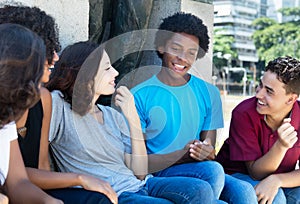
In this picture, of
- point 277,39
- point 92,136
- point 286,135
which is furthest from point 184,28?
point 277,39

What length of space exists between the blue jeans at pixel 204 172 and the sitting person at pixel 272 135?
344mm

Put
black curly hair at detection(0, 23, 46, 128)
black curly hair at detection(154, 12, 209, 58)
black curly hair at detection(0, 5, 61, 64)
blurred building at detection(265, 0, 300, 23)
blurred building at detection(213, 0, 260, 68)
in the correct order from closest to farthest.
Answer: black curly hair at detection(0, 23, 46, 128) → black curly hair at detection(0, 5, 61, 64) → black curly hair at detection(154, 12, 209, 58) → blurred building at detection(213, 0, 260, 68) → blurred building at detection(265, 0, 300, 23)

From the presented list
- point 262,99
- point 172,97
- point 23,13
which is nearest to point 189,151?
point 172,97

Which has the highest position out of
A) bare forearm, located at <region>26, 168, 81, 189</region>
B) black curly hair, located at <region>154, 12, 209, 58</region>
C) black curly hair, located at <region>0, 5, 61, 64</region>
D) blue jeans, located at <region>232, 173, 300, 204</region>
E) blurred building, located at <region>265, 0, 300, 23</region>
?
black curly hair, located at <region>0, 5, 61, 64</region>

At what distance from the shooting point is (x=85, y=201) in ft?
→ 7.25

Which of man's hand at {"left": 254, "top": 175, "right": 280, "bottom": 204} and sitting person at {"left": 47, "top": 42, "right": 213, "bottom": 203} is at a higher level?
sitting person at {"left": 47, "top": 42, "right": 213, "bottom": 203}

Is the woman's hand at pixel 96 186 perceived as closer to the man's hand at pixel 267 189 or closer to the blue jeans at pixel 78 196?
the blue jeans at pixel 78 196

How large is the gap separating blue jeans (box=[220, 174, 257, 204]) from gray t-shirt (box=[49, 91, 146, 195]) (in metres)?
0.54

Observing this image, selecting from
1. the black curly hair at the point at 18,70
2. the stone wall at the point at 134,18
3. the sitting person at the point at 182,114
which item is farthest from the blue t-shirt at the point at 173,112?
the black curly hair at the point at 18,70

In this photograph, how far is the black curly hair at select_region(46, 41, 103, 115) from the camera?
8.39ft

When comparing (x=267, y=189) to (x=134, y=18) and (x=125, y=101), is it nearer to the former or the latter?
(x=125, y=101)

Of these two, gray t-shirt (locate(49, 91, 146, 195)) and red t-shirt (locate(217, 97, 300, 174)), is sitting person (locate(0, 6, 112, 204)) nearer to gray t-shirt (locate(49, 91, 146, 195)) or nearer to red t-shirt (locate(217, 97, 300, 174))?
gray t-shirt (locate(49, 91, 146, 195))

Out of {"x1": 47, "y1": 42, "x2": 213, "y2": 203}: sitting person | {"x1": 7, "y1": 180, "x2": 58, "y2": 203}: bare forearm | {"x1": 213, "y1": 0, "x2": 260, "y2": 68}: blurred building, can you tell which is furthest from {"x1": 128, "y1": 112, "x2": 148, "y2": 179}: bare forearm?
{"x1": 213, "y1": 0, "x2": 260, "y2": 68}: blurred building

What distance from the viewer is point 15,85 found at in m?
1.81
